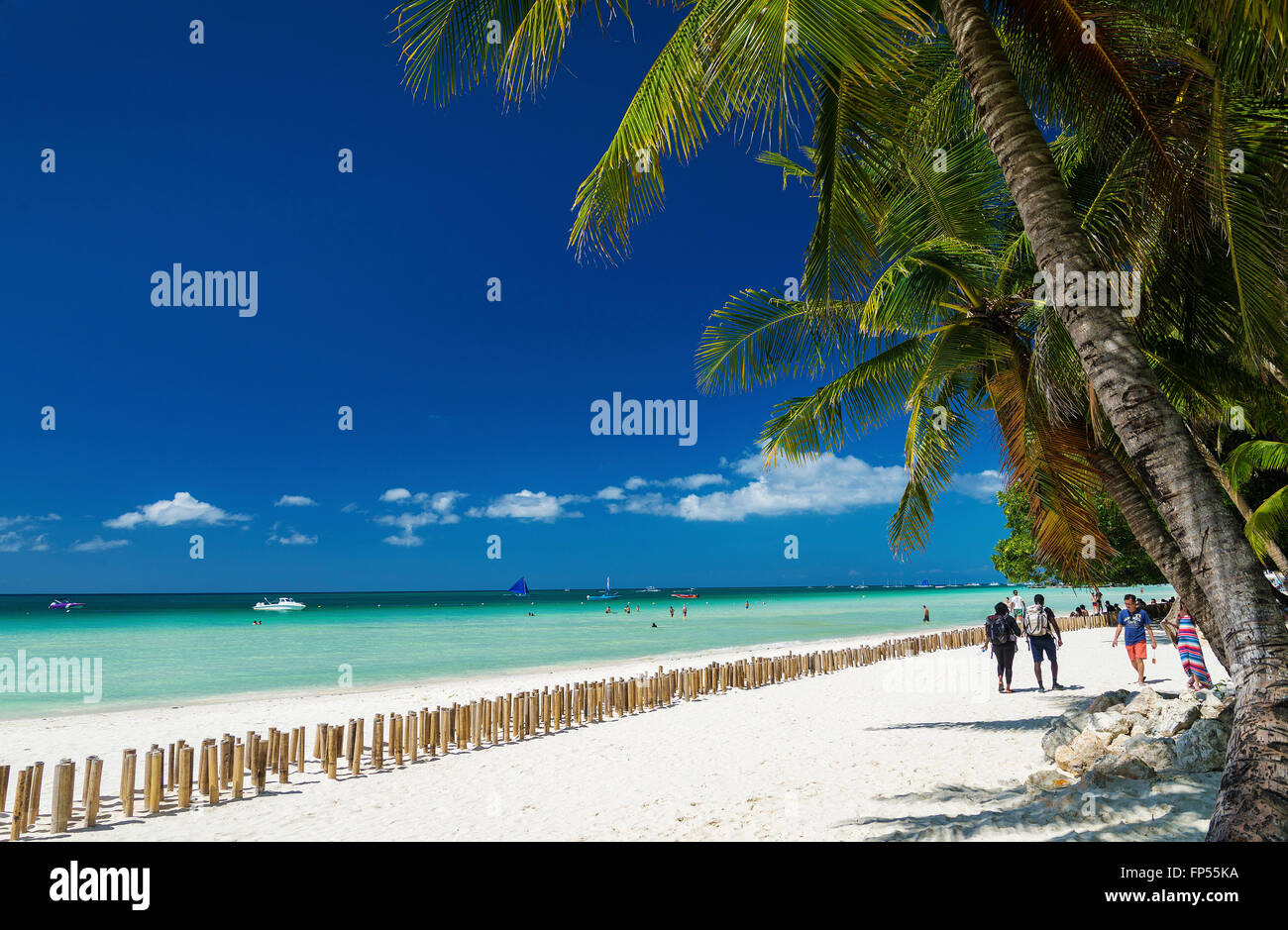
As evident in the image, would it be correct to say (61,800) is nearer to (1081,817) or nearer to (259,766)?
(259,766)

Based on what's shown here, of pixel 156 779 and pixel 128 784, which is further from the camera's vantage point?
pixel 156 779

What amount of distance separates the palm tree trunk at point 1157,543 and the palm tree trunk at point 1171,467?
2507 mm

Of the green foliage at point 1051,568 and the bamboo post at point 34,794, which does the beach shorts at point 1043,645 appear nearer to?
the green foliage at point 1051,568

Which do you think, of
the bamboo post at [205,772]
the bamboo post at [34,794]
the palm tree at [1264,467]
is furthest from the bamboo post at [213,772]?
the palm tree at [1264,467]

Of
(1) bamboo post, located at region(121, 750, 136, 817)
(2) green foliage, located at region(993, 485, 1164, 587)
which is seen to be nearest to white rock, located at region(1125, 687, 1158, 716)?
(1) bamboo post, located at region(121, 750, 136, 817)

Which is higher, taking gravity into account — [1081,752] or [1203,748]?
[1203,748]

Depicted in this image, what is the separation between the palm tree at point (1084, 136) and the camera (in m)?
3.43

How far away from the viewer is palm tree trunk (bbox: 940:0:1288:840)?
9.88 feet

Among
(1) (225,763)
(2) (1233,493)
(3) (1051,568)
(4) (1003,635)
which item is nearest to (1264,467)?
(2) (1233,493)

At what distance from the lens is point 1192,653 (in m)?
12.4

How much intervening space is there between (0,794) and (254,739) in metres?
2.48

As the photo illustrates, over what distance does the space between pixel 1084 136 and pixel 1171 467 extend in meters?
4.87

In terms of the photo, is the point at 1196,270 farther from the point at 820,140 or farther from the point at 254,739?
the point at 254,739

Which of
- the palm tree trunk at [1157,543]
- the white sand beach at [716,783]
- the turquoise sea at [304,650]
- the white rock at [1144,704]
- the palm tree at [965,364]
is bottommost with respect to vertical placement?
the turquoise sea at [304,650]
